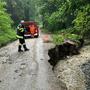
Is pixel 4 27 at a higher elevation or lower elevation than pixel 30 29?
higher

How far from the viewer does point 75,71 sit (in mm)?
14602

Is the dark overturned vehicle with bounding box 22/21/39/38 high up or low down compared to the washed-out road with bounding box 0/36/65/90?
down

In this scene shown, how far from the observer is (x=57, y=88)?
39.2 feet

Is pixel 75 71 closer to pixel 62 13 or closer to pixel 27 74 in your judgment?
pixel 27 74

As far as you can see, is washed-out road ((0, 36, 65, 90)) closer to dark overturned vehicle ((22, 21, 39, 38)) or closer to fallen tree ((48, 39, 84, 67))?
fallen tree ((48, 39, 84, 67))

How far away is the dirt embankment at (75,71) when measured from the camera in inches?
487

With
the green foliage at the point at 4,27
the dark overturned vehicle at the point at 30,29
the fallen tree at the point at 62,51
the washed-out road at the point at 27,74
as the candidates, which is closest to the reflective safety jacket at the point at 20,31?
the washed-out road at the point at 27,74

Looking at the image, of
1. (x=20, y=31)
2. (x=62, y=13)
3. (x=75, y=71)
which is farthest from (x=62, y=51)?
(x=20, y=31)

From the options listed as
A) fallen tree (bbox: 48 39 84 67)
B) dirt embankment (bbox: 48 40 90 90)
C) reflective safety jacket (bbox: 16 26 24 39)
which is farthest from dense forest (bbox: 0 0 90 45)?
reflective safety jacket (bbox: 16 26 24 39)

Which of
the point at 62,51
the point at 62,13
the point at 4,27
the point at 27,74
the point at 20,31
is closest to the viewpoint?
the point at 27,74

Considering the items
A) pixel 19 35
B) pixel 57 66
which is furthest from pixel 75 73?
pixel 19 35

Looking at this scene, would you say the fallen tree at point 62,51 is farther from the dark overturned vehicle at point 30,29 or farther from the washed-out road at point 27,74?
the dark overturned vehicle at point 30,29

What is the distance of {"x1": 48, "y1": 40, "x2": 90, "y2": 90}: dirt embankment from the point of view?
40.6 feet

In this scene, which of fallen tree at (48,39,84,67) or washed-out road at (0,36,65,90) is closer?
washed-out road at (0,36,65,90)
